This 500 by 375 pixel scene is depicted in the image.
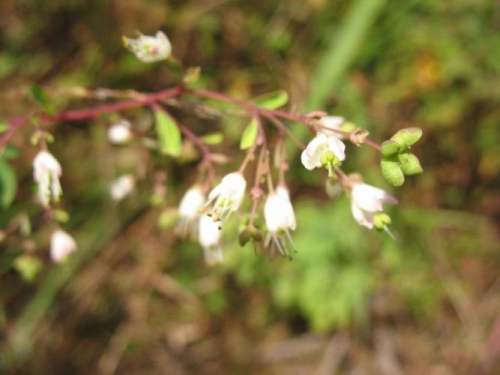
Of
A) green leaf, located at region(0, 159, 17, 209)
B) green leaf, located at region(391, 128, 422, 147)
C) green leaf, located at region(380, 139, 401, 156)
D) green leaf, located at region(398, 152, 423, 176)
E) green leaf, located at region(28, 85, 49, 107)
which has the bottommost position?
green leaf, located at region(0, 159, 17, 209)

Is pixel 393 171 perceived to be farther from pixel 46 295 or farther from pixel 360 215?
pixel 46 295

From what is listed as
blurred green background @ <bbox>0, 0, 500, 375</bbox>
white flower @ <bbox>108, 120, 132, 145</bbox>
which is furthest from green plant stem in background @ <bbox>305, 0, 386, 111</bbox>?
white flower @ <bbox>108, 120, 132, 145</bbox>

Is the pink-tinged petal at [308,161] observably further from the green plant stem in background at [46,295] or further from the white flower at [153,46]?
the green plant stem in background at [46,295]

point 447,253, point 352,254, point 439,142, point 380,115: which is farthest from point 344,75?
point 447,253

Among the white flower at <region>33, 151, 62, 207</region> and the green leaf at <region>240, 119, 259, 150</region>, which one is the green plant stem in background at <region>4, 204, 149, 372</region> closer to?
the white flower at <region>33, 151, 62, 207</region>

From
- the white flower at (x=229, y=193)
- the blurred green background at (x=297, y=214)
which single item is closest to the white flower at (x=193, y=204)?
the white flower at (x=229, y=193)

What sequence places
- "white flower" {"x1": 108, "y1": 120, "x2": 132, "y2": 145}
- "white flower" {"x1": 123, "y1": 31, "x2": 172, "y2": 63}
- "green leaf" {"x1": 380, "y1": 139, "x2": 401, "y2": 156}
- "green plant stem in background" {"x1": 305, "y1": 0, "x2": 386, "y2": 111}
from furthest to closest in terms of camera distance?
"green plant stem in background" {"x1": 305, "y1": 0, "x2": 386, "y2": 111} < "white flower" {"x1": 108, "y1": 120, "x2": 132, "y2": 145} < "white flower" {"x1": 123, "y1": 31, "x2": 172, "y2": 63} < "green leaf" {"x1": 380, "y1": 139, "x2": 401, "y2": 156}
